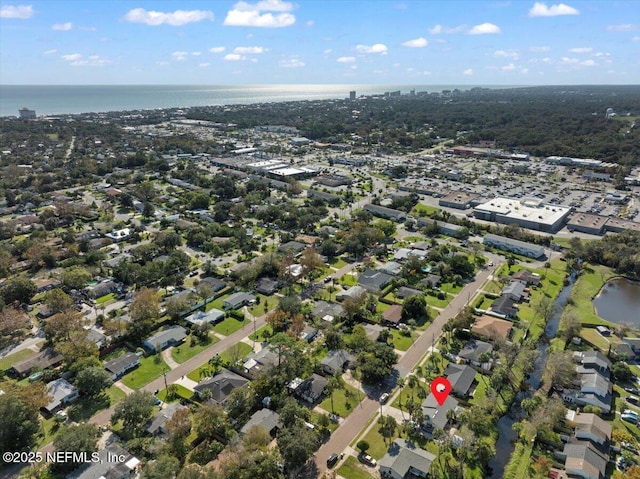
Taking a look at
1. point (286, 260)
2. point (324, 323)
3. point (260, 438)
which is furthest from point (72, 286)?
point (260, 438)

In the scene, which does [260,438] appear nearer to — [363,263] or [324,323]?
[324,323]

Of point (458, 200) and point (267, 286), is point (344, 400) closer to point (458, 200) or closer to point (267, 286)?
point (267, 286)

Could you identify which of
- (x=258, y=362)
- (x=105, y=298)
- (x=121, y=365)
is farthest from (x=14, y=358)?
(x=258, y=362)

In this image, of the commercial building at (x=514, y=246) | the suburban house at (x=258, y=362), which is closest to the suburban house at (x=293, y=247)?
the suburban house at (x=258, y=362)

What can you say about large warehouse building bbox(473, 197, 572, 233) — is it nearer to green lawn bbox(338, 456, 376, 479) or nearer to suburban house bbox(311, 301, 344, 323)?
suburban house bbox(311, 301, 344, 323)

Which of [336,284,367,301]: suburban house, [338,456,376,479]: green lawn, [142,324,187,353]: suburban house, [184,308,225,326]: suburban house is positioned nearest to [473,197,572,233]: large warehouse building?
[336,284,367,301]: suburban house

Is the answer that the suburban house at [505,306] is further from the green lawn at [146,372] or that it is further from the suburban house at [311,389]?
the green lawn at [146,372]

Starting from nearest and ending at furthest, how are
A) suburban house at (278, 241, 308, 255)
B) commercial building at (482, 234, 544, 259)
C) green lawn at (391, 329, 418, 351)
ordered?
green lawn at (391, 329, 418, 351), suburban house at (278, 241, 308, 255), commercial building at (482, 234, 544, 259)
